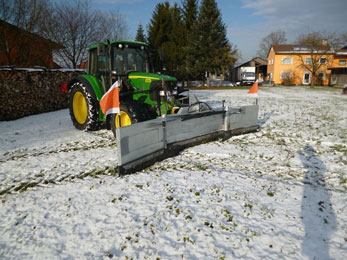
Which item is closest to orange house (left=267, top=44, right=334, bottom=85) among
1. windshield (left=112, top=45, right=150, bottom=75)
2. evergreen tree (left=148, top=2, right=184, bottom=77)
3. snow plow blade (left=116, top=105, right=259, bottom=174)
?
evergreen tree (left=148, top=2, right=184, bottom=77)

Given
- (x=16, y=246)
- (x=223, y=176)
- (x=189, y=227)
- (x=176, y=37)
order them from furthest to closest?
(x=176, y=37) < (x=223, y=176) < (x=189, y=227) < (x=16, y=246)

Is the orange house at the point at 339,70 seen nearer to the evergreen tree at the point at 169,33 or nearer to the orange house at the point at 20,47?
the evergreen tree at the point at 169,33

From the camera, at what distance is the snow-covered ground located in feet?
8.20

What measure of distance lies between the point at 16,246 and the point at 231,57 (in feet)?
99.5

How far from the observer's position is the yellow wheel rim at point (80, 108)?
7648 millimetres

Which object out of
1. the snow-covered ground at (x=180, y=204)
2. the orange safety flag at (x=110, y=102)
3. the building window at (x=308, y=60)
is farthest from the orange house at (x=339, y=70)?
the orange safety flag at (x=110, y=102)

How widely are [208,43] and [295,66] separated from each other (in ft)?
57.6

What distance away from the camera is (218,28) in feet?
A: 96.5

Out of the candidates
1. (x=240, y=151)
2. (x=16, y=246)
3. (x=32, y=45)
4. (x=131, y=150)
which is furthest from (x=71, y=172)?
(x=32, y=45)

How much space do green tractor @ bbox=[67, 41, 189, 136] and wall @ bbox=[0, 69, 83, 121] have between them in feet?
14.6

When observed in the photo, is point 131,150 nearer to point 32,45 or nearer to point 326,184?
point 326,184

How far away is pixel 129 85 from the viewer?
6.20m

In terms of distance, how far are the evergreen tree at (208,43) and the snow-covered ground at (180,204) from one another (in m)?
25.1

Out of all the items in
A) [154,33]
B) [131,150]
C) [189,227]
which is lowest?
[189,227]
